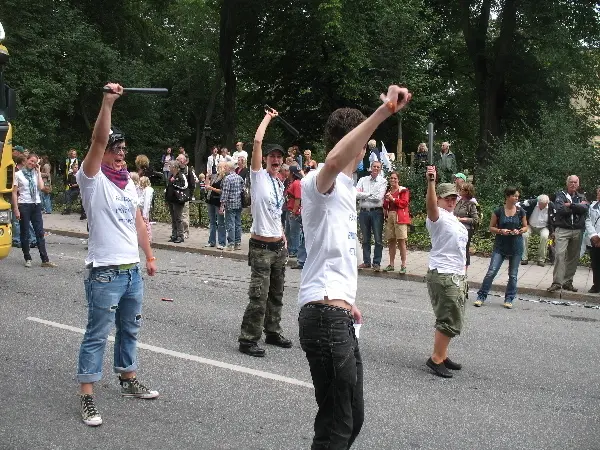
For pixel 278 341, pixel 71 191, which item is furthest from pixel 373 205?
pixel 71 191

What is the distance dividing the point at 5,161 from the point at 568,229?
839 centimetres

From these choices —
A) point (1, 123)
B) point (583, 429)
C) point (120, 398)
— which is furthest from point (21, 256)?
point (583, 429)

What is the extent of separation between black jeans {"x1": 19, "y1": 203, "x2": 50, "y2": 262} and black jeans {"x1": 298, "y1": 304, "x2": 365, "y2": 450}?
981cm

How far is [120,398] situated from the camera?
591 cm

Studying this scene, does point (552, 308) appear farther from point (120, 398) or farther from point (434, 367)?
point (120, 398)

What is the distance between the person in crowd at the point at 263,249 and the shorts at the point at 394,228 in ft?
21.8

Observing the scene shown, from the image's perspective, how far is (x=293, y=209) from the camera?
1430 centimetres

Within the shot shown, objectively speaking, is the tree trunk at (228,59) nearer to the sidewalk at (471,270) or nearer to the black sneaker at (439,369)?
the sidewalk at (471,270)

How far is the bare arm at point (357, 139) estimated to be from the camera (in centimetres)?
344

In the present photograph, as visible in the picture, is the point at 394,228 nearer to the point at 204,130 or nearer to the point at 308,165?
the point at 308,165

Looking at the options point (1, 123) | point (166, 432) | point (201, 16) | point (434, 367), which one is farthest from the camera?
point (201, 16)

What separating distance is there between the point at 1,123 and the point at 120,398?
5670mm

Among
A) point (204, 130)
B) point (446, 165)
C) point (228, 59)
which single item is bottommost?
point (446, 165)

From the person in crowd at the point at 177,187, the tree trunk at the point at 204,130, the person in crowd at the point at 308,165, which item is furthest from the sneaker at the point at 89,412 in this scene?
the tree trunk at the point at 204,130
